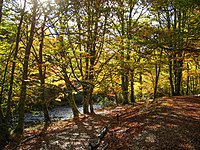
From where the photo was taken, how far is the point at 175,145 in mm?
6488

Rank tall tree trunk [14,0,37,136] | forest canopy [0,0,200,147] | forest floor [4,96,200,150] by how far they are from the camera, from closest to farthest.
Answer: forest floor [4,96,200,150]
forest canopy [0,0,200,147]
tall tree trunk [14,0,37,136]

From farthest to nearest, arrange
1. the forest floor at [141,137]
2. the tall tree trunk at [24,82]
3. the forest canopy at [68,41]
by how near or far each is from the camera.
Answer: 1. the tall tree trunk at [24,82]
2. the forest canopy at [68,41]
3. the forest floor at [141,137]

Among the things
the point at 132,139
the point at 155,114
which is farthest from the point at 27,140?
the point at 155,114

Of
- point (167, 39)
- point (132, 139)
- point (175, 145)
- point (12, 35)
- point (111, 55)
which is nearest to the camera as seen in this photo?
point (175, 145)

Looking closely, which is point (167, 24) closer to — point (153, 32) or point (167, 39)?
point (153, 32)

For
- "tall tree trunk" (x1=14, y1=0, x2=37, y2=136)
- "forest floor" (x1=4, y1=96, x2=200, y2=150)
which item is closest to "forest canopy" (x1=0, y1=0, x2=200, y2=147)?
"tall tree trunk" (x1=14, y1=0, x2=37, y2=136)

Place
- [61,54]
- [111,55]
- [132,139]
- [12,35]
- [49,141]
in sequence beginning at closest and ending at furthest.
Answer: [132,139] < [49,141] < [12,35] < [61,54] < [111,55]

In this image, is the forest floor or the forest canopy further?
the forest canopy

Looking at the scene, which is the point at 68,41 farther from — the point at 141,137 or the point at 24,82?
the point at 141,137

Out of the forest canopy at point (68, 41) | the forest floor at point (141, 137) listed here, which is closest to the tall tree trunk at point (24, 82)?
the forest canopy at point (68, 41)

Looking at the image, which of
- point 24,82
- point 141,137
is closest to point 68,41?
point 24,82

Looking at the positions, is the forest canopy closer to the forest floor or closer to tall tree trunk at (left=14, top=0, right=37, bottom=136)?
tall tree trunk at (left=14, top=0, right=37, bottom=136)

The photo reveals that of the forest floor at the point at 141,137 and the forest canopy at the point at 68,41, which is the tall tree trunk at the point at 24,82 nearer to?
the forest canopy at the point at 68,41

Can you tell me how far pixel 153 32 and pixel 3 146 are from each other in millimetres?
8439
